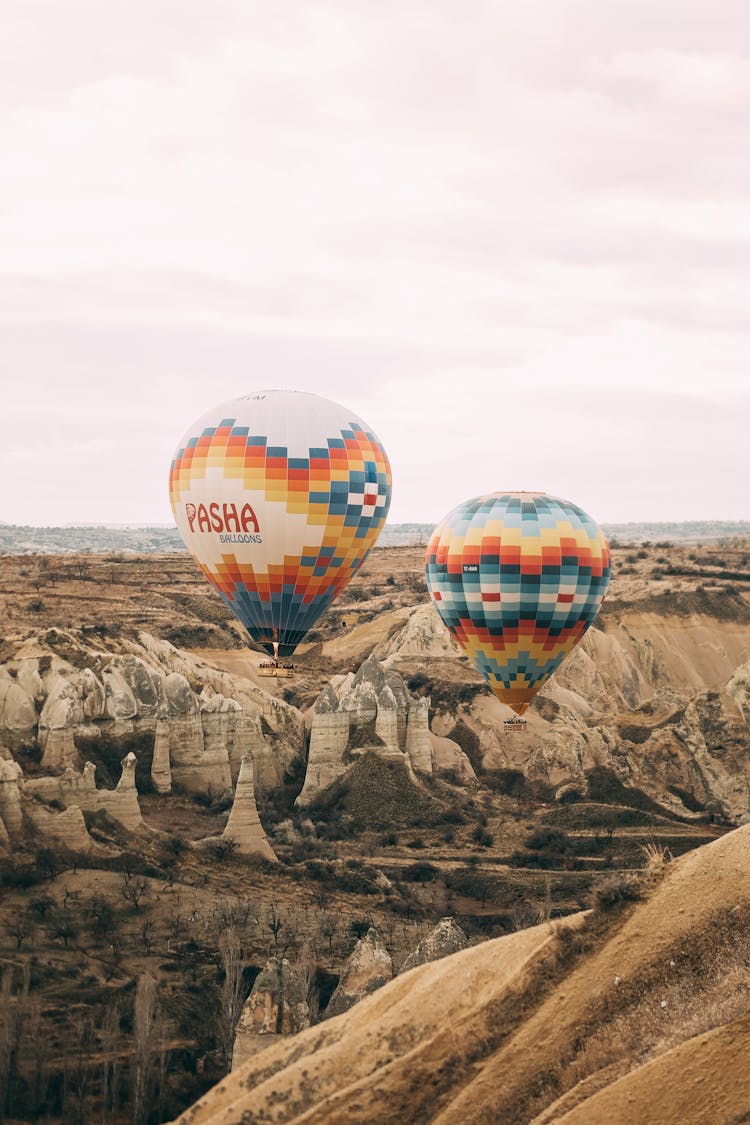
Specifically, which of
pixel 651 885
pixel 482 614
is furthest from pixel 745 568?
pixel 651 885

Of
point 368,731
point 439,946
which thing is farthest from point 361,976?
point 368,731

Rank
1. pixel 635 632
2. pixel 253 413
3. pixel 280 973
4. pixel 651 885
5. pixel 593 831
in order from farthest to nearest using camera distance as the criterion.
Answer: pixel 635 632 → pixel 593 831 → pixel 253 413 → pixel 280 973 → pixel 651 885

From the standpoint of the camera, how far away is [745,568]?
99.1 m

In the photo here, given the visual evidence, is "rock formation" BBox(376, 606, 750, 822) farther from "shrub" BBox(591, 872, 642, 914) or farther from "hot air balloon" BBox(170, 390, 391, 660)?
"shrub" BBox(591, 872, 642, 914)

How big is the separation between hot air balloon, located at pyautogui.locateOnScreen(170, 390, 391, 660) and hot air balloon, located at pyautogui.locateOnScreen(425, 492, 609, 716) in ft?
10.8

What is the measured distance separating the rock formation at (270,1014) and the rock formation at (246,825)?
18.1 m

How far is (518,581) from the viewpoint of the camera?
4206cm

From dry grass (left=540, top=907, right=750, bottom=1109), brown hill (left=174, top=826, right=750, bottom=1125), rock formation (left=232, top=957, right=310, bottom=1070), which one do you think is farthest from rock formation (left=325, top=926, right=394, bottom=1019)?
dry grass (left=540, top=907, right=750, bottom=1109)

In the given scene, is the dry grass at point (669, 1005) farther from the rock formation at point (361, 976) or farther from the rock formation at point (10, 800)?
the rock formation at point (10, 800)

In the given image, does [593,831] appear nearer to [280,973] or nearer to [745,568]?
[280,973]

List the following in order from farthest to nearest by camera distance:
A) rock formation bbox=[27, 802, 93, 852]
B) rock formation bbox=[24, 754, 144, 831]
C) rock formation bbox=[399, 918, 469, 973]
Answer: rock formation bbox=[24, 754, 144, 831] → rock formation bbox=[27, 802, 93, 852] → rock formation bbox=[399, 918, 469, 973]

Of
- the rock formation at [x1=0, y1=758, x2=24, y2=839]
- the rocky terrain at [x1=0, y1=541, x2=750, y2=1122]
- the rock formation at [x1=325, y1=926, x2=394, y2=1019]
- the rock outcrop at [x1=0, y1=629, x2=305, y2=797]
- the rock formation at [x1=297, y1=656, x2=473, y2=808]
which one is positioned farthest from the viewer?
the rock formation at [x1=297, y1=656, x2=473, y2=808]

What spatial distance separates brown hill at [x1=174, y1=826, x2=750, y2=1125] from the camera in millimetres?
19859

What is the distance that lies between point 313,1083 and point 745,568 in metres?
81.1
